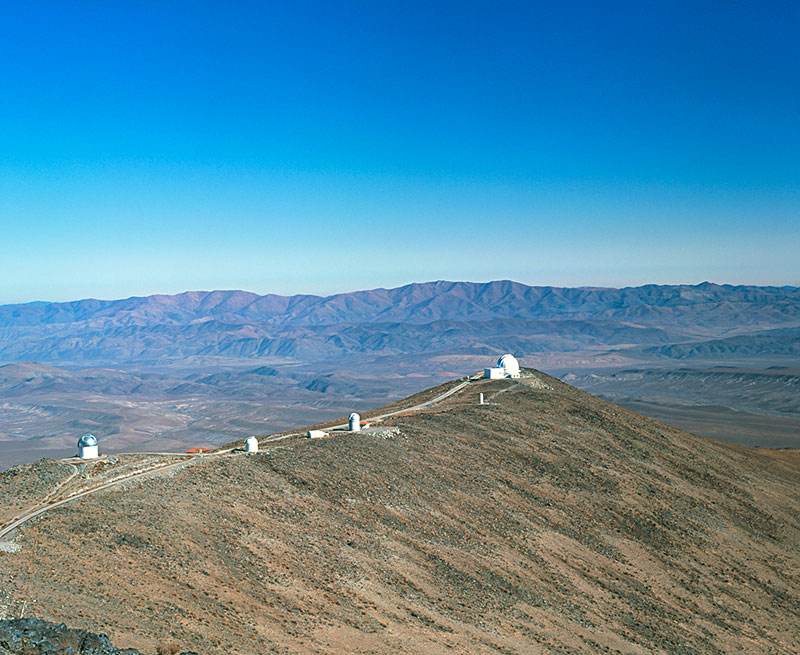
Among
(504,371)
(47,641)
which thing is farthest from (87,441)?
(504,371)

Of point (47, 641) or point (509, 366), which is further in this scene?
point (509, 366)

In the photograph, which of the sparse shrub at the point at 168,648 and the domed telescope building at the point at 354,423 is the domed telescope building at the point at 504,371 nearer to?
the domed telescope building at the point at 354,423

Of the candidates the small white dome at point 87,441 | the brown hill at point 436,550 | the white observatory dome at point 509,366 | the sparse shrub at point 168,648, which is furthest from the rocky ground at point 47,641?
the white observatory dome at point 509,366

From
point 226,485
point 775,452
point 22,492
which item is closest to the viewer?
point 22,492

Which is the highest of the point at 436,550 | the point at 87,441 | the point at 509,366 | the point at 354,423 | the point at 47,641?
the point at 509,366

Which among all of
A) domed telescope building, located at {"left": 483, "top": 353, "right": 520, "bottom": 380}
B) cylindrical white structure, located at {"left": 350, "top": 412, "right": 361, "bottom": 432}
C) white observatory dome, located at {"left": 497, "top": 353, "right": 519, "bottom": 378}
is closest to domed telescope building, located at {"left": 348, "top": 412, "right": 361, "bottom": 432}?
cylindrical white structure, located at {"left": 350, "top": 412, "right": 361, "bottom": 432}

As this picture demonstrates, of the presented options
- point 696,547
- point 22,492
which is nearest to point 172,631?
point 22,492

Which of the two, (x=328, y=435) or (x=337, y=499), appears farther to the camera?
(x=328, y=435)

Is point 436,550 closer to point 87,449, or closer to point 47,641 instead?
point 87,449

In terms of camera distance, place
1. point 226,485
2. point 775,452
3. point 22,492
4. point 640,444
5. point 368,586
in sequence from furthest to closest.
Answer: point 775,452 → point 640,444 → point 226,485 → point 22,492 → point 368,586

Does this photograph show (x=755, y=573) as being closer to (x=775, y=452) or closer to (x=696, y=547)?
(x=696, y=547)
